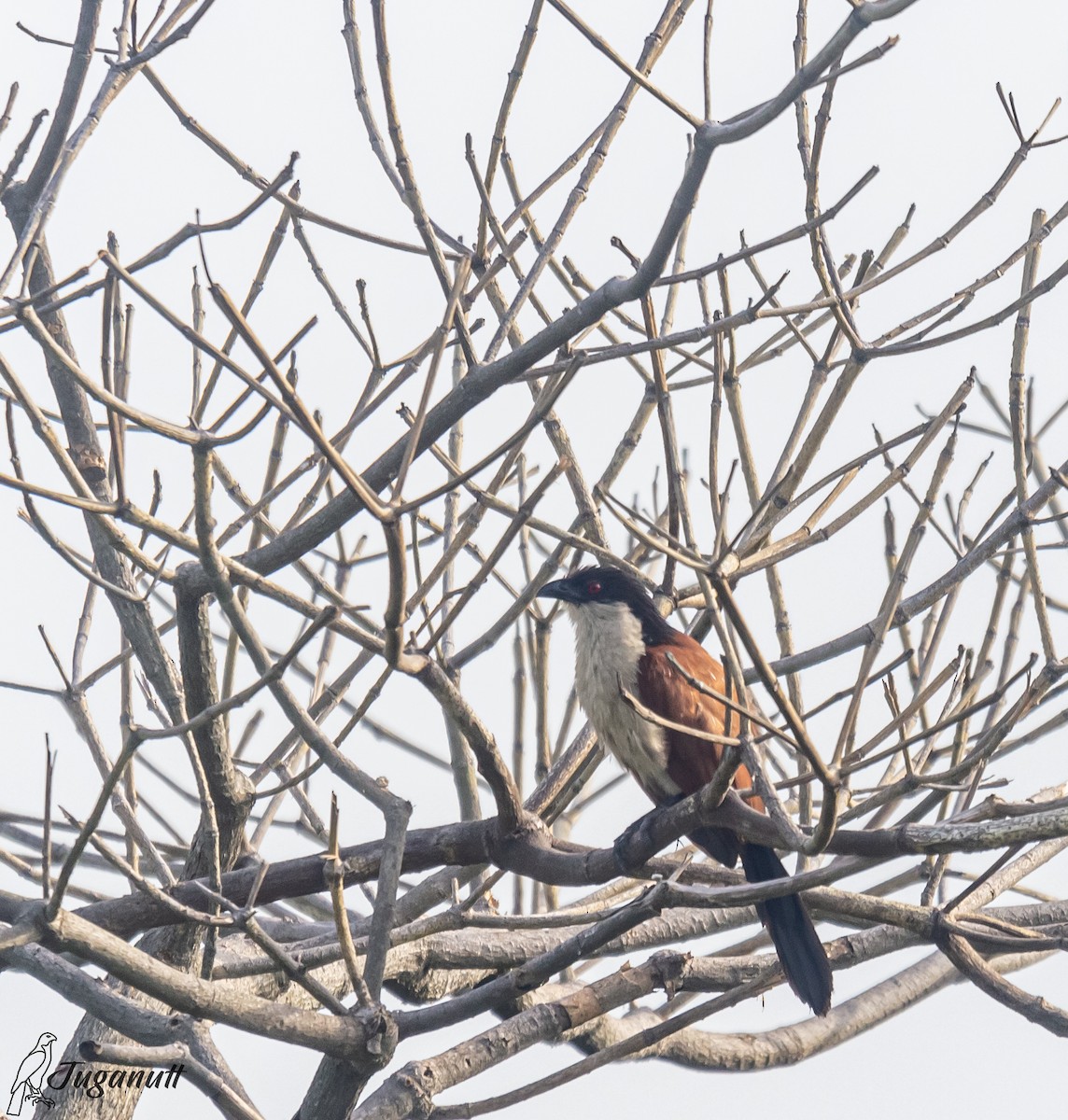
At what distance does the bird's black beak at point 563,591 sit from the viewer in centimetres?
504

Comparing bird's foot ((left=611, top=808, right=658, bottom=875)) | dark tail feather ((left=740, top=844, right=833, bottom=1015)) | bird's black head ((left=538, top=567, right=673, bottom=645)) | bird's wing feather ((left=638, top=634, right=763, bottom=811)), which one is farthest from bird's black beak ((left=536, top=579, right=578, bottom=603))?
bird's foot ((left=611, top=808, right=658, bottom=875))

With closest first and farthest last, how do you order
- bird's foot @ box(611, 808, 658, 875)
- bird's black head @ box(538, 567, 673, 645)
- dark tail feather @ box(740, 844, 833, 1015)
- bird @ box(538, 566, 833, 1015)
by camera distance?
bird's foot @ box(611, 808, 658, 875) → dark tail feather @ box(740, 844, 833, 1015) → bird @ box(538, 566, 833, 1015) → bird's black head @ box(538, 567, 673, 645)

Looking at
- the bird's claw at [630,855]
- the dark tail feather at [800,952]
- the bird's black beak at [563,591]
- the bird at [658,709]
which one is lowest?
the bird's claw at [630,855]

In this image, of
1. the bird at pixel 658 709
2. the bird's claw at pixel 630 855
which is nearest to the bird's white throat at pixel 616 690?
the bird at pixel 658 709

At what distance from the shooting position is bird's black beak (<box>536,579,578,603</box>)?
5.04m

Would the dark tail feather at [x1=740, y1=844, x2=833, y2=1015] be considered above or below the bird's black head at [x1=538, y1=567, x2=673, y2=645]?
below

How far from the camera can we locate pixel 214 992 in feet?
8.59

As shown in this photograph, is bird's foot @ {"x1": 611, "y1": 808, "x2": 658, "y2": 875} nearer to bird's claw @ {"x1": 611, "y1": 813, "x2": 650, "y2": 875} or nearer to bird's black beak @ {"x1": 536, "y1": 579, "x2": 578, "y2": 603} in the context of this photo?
bird's claw @ {"x1": 611, "y1": 813, "x2": 650, "y2": 875}

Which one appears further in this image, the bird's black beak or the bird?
the bird's black beak

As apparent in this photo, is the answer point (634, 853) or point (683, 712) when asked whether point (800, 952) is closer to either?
point (683, 712)

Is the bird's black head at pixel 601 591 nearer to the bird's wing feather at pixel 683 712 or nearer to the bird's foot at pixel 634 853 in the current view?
the bird's wing feather at pixel 683 712

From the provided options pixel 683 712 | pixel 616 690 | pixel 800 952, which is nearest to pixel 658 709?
pixel 683 712

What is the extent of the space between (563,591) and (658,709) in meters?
0.66

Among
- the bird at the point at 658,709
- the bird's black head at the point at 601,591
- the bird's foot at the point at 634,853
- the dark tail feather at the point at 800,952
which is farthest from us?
the bird's black head at the point at 601,591
